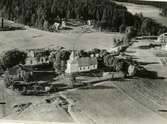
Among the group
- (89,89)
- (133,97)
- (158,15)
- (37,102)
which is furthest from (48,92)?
(158,15)

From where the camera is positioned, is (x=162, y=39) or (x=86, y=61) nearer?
(x=162, y=39)

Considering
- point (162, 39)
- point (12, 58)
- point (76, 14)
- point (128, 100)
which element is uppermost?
point (76, 14)

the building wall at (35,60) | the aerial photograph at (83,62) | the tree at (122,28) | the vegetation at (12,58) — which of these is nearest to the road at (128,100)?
the aerial photograph at (83,62)

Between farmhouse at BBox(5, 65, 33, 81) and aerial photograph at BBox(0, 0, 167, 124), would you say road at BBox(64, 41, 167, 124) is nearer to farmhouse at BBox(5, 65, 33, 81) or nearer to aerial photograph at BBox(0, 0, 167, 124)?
aerial photograph at BBox(0, 0, 167, 124)

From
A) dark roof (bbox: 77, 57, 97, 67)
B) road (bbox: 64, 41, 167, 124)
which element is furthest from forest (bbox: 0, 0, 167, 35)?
dark roof (bbox: 77, 57, 97, 67)

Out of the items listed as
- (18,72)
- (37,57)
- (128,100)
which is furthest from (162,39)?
(18,72)

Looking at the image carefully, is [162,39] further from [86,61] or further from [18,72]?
[18,72]

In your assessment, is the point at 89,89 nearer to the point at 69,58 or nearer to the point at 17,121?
the point at 69,58
